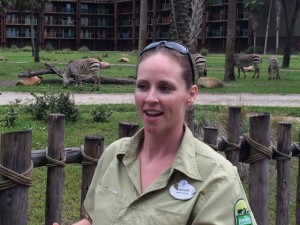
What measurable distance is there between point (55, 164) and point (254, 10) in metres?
55.4

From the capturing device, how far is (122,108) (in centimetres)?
1309

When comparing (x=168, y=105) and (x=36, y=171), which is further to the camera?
(x=36, y=171)

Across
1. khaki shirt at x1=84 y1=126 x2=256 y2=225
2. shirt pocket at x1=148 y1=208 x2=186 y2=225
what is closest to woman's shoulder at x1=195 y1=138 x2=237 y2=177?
khaki shirt at x1=84 y1=126 x2=256 y2=225

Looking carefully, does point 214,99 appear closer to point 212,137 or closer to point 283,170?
point 283,170

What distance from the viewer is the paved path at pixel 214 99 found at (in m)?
15.2

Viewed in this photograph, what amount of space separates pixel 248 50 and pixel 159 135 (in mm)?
54907

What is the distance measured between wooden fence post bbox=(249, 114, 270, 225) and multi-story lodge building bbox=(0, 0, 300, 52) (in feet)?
192

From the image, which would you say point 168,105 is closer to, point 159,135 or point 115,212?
point 159,135

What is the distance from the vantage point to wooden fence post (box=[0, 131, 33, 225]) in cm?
345

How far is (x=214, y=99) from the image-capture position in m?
16.5

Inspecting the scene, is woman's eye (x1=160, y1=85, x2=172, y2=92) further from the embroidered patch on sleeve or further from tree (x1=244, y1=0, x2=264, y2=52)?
tree (x1=244, y1=0, x2=264, y2=52)

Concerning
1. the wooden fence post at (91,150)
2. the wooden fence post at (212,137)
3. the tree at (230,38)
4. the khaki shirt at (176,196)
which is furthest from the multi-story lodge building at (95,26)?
the khaki shirt at (176,196)

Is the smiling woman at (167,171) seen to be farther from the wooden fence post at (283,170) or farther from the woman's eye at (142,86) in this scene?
the wooden fence post at (283,170)

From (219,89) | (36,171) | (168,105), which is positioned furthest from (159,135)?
(219,89)
